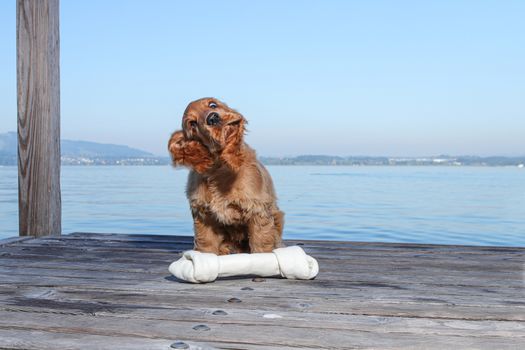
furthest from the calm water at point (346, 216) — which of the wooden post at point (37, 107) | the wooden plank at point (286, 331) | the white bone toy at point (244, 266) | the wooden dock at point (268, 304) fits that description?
the wooden plank at point (286, 331)

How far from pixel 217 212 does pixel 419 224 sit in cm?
926

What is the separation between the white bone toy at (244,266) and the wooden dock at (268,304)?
0.20ft

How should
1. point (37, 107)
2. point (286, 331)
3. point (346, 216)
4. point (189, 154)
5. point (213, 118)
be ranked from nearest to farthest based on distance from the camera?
point (286, 331), point (213, 118), point (189, 154), point (37, 107), point (346, 216)

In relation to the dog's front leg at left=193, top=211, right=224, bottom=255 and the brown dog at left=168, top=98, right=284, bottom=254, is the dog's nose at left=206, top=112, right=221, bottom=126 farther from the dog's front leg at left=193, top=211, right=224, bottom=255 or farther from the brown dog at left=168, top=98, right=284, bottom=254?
the dog's front leg at left=193, top=211, right=224, bottom=255

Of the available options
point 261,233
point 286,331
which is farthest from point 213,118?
point 286,331

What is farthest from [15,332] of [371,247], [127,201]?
[127,201]

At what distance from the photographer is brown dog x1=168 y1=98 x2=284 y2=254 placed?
116 inches

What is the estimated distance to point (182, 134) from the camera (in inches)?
121

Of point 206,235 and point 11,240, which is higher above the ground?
point 206,235

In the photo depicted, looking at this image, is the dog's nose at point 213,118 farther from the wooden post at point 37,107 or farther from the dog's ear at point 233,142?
the wooden post at point 37,107

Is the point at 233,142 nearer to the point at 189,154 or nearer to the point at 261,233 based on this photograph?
the point at 189,154

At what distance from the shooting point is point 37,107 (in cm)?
451

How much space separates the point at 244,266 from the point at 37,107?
2435mm

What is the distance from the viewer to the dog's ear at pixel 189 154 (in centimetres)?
304
